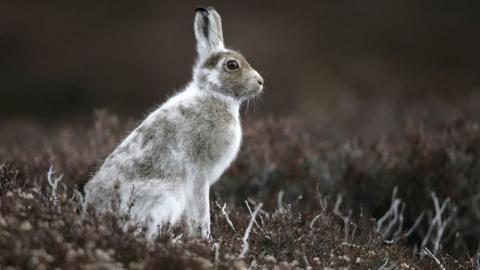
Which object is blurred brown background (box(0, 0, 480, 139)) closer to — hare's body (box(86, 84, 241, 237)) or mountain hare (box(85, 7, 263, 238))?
mountain hare (box(85, 7, 263, 238))

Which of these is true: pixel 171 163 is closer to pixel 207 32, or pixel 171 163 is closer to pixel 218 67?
pixel 218 67

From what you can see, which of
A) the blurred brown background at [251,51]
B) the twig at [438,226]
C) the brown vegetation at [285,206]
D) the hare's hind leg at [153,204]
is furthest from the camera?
the blurred brown background at [251,51]

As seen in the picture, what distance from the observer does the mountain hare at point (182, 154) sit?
498 centimetres

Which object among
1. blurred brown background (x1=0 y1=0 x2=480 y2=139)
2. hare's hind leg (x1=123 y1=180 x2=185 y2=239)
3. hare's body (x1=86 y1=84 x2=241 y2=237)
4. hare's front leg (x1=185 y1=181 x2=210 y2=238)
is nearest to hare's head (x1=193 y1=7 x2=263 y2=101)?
hare's body (x1=86 y1=84 x2=241 y2=237)

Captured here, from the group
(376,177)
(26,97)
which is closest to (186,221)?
(376,177)

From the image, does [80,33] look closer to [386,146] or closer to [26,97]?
[26,97]

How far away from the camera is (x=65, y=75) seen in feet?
58.6

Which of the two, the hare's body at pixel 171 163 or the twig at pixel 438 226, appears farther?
the twig at pixel 438 226

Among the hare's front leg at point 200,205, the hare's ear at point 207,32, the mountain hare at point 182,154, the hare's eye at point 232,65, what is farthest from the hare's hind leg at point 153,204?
the hare's ear at point 207,32

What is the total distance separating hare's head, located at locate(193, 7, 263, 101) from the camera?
19.2 feet

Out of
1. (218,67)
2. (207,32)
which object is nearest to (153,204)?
(218,67)

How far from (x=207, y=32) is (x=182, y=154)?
4.26ft

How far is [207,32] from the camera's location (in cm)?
609

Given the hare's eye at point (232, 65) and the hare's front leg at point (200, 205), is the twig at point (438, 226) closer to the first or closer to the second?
the hare's front leg at point (200, 205)
